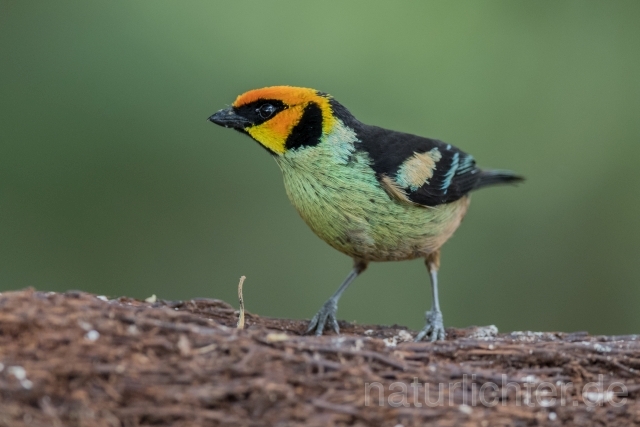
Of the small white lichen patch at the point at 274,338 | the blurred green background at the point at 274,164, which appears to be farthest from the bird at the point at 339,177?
the blurred green background at the point at 274,164

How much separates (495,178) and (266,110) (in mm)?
2870

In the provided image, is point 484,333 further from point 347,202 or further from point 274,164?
point 274,164

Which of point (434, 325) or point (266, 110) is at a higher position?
point (266, 110)

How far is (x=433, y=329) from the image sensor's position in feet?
18.0

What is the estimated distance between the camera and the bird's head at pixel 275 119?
5426mm

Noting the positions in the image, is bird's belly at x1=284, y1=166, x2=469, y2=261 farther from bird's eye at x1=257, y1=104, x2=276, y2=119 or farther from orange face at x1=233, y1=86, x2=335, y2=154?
bird's eye at x1=257, y1=104, x2=276, y2=119

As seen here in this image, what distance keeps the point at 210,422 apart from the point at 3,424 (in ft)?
2.77

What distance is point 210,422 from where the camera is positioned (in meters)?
3.05

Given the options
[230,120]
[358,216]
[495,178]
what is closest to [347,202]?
[358,216]

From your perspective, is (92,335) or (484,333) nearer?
(92,335)

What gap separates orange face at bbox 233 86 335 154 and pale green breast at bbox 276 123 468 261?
13 cm

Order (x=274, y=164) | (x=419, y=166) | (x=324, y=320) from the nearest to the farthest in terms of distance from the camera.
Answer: (x=324, y=320) → (x=419, y=166) → (x=274, y=164)

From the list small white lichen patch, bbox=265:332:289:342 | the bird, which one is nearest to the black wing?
the bird

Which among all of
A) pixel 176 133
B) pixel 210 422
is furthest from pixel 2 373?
pixel 176 133
